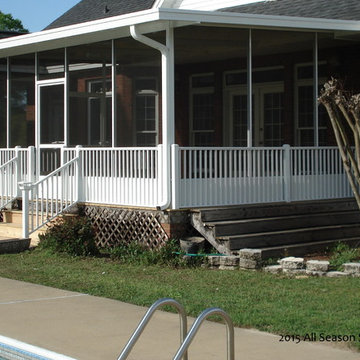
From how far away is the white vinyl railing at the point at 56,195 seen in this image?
548 inches

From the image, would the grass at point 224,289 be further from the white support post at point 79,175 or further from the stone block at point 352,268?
the white support post at point 79,175

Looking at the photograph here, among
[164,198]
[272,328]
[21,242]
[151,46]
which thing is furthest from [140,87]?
[272,328]

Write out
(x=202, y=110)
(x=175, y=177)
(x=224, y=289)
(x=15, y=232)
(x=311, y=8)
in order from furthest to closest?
(x=202, y=110) < (x=311, y=8) < (x=15, y=232) < (x=175, y=177) < (x=224, y=289)

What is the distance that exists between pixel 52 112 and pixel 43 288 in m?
6.28

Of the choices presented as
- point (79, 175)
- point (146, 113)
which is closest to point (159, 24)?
point (146, 113)

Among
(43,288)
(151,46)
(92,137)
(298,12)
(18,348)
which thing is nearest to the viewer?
(18,348)

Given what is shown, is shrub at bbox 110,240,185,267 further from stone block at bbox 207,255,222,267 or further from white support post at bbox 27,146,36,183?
white support post at bbox 27,146,36,183

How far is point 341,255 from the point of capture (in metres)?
12.2

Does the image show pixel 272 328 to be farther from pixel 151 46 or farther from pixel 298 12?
pixel 298 12

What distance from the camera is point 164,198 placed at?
12.6m

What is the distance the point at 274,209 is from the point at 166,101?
2.64m

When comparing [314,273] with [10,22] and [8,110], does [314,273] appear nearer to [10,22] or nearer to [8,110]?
[8,110]

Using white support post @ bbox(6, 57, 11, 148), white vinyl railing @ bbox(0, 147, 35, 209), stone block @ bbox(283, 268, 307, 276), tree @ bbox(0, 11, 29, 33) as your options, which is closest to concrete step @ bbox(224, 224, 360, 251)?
stone block @ bbox(283, 268, 307, 276)

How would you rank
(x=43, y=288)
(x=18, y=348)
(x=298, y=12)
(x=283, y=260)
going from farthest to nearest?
(x=298, y=12) < (x=283, y=260) < (x=43, y=288) < (x=18, y=348)
